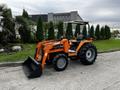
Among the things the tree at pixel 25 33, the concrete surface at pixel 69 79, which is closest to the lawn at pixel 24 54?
the concrete surface at pixel 69 79

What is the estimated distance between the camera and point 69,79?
18.1 ft

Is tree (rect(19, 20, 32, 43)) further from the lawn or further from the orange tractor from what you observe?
the orange tractor

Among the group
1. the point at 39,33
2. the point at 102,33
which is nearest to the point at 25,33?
the point at 39,33

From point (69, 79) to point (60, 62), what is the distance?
914 millimetres

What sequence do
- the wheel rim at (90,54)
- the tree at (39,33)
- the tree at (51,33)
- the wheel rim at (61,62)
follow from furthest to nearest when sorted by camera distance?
the tree at (51,33) < the tree at (39,33) < the wheel rim at (90,54) < the wheel rim at (61,62)

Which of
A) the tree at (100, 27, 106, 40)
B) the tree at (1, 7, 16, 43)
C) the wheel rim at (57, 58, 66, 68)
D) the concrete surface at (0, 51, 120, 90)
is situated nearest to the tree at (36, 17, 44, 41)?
the tree at (1, 7, 16, 43)

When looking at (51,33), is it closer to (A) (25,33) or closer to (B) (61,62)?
(A) (25,33)

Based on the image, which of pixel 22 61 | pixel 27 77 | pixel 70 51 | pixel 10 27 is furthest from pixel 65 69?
pixel 10 27

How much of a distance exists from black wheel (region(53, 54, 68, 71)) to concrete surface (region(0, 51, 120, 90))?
0.17 meters

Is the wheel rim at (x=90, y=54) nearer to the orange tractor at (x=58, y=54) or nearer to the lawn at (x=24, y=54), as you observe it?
the orange tractor at (x=58, y=54)

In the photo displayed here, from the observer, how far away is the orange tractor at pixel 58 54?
591cm

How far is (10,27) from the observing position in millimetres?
12828

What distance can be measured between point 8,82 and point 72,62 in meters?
3.01

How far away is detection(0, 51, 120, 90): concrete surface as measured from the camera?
4910 millimetres
